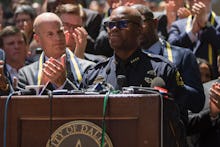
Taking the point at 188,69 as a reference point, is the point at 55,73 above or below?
above

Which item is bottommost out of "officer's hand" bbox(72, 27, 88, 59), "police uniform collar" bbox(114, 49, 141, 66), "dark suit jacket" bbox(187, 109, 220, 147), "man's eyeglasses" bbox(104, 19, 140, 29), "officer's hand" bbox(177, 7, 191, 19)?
"dark suit jacket" bbox(187, 109, 220, 147)

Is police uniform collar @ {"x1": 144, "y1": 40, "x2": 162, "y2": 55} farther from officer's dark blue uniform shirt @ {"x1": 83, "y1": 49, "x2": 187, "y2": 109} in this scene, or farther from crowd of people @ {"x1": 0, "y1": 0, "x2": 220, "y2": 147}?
officer's dark blue uniform shirt @ {"x1": 83, "y1": 49, "x2": 187, "y2": 109}

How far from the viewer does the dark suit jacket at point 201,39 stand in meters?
8.23

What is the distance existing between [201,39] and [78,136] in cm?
404

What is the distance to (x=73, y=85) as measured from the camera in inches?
227

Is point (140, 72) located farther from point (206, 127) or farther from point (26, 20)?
point (26, 20)

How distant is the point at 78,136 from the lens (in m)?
4.58

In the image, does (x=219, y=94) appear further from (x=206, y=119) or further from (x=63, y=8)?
(x=63, y=8)

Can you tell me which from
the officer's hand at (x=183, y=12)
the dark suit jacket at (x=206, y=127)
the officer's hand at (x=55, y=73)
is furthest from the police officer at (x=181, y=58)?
the officer's hand at (x=183, y=12)

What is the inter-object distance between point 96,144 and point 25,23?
16.4ft

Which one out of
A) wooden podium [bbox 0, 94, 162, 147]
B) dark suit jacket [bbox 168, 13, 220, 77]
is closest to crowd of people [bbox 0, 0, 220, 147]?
dark suit jacket [bbox 168, 13, 220, 77]

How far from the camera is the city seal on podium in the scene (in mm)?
4566

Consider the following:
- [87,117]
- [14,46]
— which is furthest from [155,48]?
[87,117]

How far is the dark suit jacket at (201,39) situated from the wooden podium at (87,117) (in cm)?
385
